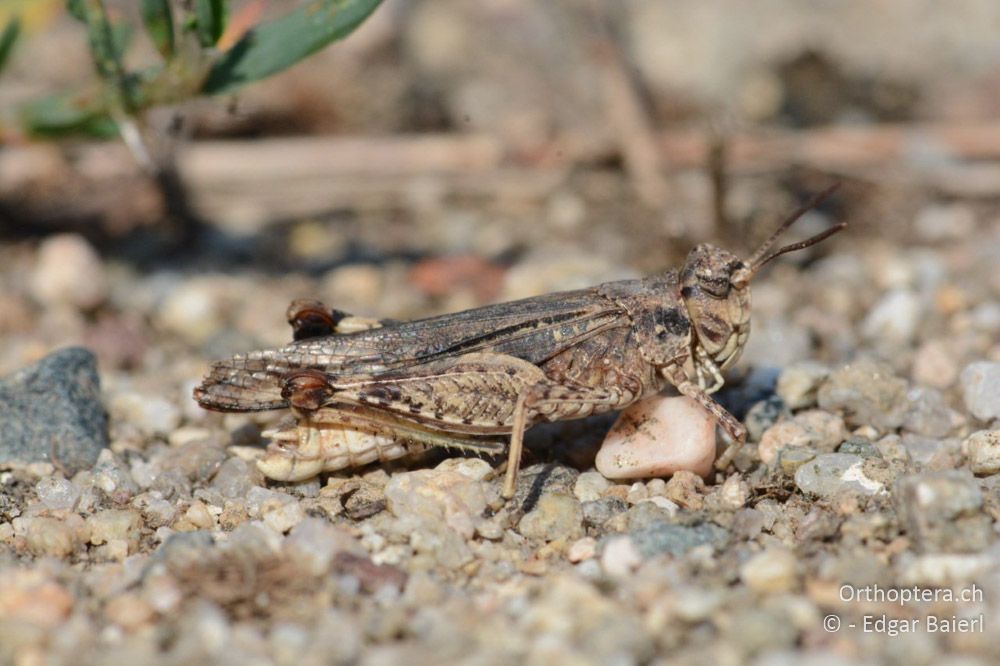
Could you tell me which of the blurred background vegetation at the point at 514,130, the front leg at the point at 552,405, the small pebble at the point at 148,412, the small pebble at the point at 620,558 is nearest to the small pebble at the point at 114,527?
the small pebble at the point at 148,412

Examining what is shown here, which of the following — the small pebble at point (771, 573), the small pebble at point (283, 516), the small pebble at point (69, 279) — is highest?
the small pebble at point (69, 279)

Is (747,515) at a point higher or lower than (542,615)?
higher

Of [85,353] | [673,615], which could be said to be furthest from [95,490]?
[673,615]

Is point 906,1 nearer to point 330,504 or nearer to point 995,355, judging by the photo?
point 995,355

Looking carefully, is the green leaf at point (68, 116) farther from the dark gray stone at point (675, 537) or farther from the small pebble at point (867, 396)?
the small pebble at point (867, 396)

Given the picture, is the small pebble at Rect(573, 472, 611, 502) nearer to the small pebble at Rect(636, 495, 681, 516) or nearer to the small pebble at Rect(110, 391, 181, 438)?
the small pebble at Rect(636, 495, 681, 516)

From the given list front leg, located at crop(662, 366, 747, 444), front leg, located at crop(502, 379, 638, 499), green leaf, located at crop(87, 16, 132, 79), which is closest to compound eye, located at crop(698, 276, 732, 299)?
front leg, located at crop(662, 366, 747, 444)

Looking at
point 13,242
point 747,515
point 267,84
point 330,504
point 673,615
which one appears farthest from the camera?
point 267,84
